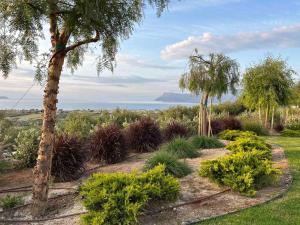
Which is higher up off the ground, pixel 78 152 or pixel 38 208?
pixel 78 152

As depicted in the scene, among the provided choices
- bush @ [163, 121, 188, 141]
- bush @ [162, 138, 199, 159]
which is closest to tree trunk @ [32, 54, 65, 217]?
bush @ [162, 138, 199, 159]

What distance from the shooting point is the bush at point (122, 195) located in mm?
5613

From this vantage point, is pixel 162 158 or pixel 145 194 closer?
pixel 145 194

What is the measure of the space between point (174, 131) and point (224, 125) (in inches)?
186

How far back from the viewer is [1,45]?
6.76 metres

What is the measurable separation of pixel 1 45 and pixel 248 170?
4.84m

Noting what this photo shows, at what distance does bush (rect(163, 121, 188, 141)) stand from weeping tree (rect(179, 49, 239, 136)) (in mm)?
847

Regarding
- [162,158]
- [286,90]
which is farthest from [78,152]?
[286,90]

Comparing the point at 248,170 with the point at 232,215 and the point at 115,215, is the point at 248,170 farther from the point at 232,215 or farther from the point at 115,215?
the point at 115,215

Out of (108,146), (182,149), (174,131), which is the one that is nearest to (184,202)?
(182,149)

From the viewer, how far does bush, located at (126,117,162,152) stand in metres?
12.7

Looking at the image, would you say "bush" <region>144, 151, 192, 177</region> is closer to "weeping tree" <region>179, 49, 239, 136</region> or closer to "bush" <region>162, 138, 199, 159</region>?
"bush" <region>162, 138, 199, 159</region>

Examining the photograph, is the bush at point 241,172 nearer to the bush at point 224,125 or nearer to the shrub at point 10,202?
the shrub at point 10,202

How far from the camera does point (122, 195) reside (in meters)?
5.83
